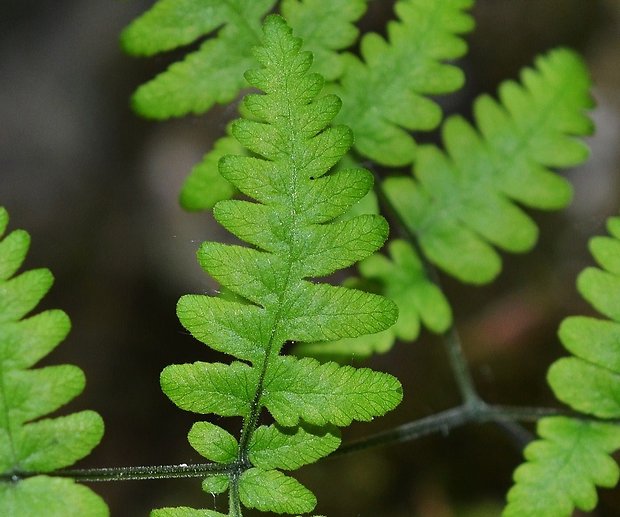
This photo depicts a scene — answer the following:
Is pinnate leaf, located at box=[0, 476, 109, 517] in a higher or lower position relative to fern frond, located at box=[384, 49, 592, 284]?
higher

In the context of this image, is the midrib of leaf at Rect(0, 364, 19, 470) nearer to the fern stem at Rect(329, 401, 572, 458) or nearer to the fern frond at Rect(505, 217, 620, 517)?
the fern stem at Rect(329, 401, 572, 458)

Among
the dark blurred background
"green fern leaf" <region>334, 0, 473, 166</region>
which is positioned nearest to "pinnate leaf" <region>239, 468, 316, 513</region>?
"green fern leaf" <region>334, 0, 473, 166</region>

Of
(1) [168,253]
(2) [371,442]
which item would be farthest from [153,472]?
(1) [168,253]

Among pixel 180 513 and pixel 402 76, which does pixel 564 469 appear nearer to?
pixel 180 513

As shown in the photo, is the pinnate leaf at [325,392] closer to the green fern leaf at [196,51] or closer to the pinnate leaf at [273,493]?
the pinnate leaf at [273,493]

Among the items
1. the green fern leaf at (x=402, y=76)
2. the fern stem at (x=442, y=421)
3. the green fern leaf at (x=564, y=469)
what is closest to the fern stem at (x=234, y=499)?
the fern stem at (x=442, y=421)

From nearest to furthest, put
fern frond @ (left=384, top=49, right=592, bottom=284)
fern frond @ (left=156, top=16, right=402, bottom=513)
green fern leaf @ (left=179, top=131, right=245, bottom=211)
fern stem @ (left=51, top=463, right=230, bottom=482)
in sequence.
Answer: fern frond @ (left=156, top=16, right=402, bottom=513) → fern stem @ (left=51, top=463, right=230, bottom=482) → green fern leaf @ (left=179, top=131, right=245, bottom=211) → fern frond @ (left=384, top=49, right=592, bottom=284)

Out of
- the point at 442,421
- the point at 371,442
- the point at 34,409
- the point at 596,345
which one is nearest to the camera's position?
the point at 34,409
